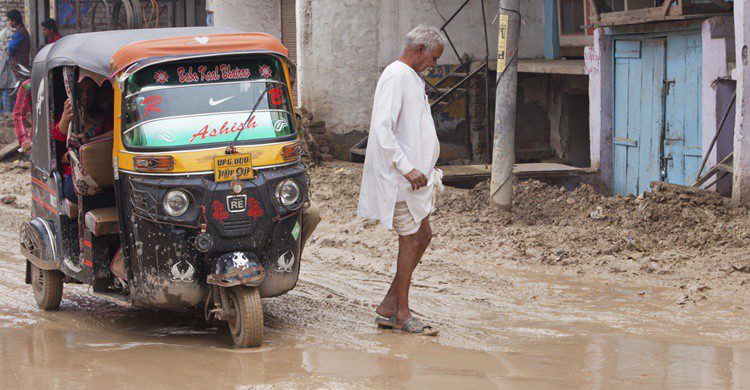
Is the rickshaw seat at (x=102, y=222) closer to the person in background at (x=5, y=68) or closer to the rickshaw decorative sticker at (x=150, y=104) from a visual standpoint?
the rickshaw decorative sticker at (x=150, y=104)

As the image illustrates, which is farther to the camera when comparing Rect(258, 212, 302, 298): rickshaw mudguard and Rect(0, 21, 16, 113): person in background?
Rect(0, 21, 16, 113): person in background

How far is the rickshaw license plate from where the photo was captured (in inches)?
224

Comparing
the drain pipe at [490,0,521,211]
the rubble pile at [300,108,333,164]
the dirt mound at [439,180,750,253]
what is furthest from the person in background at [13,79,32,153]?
the rubble pile at [300,108,333,164]

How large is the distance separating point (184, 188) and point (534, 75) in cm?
1034

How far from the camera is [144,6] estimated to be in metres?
21.1

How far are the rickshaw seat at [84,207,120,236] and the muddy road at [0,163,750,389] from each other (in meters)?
0.67

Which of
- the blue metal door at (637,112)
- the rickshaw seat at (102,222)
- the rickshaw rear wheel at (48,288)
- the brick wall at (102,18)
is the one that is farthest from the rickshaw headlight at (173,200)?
the brick wall at (102,18)

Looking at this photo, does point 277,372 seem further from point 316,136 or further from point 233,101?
point 316,136

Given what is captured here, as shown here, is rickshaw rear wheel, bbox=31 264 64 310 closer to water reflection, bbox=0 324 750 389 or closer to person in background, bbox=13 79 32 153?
water reflection, bbox=0 324 750 389

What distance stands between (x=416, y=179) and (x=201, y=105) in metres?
1.40

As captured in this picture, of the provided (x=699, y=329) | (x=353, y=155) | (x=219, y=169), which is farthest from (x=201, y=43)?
(x=353, y=155)

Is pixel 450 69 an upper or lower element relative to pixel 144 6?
lower

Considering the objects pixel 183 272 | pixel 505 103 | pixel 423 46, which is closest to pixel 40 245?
pixel 183 272

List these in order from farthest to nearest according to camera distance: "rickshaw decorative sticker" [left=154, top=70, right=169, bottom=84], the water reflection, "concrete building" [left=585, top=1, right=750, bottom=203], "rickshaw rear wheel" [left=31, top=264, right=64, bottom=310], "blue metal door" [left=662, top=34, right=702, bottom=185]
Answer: "blue metal door" [left=662, top=34, right=702, bottom=185], "concrete building" [left=585, top=1, right=750, bottom=203], "rickshaw rear wheel" [left=31, top=264, right=64, bottom=310], "rickshaw decorative sticker" [left=154, top=70, right=169, bottom=84], the water reflection
